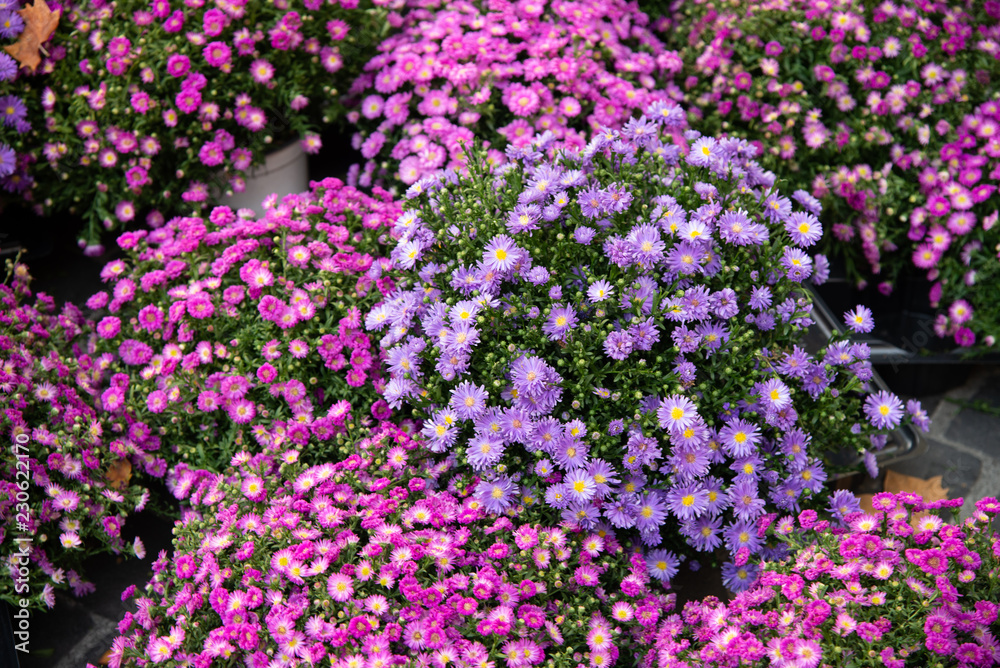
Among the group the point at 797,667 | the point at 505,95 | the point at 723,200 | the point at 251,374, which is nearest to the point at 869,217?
the point at 723,200

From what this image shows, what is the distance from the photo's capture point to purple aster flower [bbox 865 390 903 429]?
2.35 metres

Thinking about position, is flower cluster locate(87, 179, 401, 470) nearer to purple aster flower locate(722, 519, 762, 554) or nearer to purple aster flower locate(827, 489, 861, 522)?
purple aster flower locate(722, 519, 762, 554)

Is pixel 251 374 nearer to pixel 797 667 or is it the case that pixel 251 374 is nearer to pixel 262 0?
pixel 262 0

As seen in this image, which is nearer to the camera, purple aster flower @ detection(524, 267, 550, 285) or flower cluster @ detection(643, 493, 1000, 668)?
flower cluster @ detection(643, 493, 1000, 668)

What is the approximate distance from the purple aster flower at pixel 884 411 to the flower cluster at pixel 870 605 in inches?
13.4

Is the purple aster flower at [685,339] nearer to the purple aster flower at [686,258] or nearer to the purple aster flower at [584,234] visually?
the purple aster flower at [686,258]

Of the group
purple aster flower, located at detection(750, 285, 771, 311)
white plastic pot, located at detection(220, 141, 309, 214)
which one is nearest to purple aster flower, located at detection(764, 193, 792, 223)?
purple aster flower, located at detection(750, 285, 771, 311)

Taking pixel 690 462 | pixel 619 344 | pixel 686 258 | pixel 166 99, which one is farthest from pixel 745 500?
pixel 166 99

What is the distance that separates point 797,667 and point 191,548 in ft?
4.94

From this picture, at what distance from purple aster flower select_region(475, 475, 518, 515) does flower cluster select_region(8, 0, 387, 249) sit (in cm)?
166

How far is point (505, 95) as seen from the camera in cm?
315

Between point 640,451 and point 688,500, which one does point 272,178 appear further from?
point 688,500

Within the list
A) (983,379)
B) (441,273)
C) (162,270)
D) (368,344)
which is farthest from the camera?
(983,379)

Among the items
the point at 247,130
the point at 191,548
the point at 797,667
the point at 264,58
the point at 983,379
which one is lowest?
the point at 983,379
